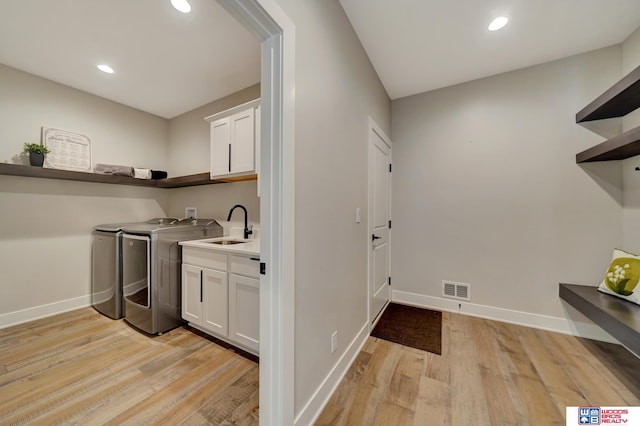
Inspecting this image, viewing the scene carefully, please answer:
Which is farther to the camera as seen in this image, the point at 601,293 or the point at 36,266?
the point at 36,266

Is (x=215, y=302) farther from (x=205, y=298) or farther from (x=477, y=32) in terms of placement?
(x=477, y=32)

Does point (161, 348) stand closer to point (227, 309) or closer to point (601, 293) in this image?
point (227, 309)

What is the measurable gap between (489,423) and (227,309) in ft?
6.23

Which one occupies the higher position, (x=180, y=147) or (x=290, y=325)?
(x=180, y=147)

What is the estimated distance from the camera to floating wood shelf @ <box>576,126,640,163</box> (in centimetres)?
156

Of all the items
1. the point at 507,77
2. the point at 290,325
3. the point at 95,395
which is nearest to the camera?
the point at 290,325

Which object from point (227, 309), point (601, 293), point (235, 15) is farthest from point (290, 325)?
point (601, 293)

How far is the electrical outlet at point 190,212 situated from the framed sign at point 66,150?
1.16 meters

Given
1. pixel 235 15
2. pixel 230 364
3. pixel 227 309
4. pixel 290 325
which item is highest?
pixel 235 15

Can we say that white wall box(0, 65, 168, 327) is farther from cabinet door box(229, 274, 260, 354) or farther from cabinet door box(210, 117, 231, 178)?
cabinet door box(229, 274, 260, 354)

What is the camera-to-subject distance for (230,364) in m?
1.79

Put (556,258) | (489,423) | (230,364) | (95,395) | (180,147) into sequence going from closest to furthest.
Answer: (489,423), (95,395), (230,364), (556,258), (180,147)

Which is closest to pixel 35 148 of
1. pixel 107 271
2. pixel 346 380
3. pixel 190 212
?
pixel 107 271

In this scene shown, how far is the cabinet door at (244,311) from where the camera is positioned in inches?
69.2
